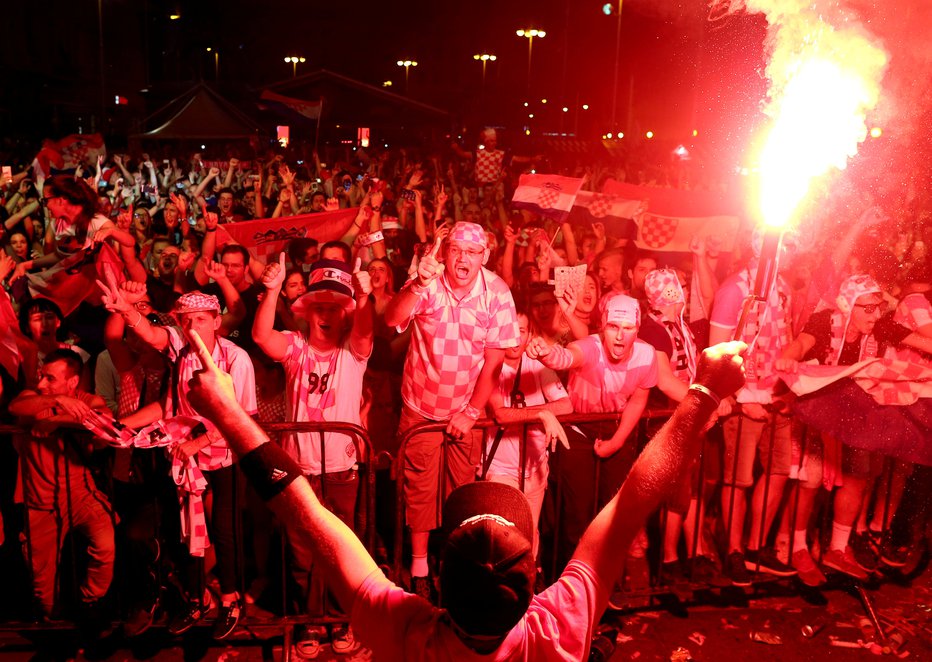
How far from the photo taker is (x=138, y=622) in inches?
202

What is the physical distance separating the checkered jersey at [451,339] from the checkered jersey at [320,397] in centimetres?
46

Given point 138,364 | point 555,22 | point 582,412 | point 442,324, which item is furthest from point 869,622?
point 555,22

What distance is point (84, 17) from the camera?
48.8 meters

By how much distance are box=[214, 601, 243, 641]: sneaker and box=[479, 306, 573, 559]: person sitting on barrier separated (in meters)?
1.86

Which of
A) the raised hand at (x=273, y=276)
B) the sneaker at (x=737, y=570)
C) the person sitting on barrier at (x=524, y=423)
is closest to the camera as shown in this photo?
the person sitting on barrier at (x=524, y=423)

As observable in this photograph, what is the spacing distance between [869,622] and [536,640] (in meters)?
4.27

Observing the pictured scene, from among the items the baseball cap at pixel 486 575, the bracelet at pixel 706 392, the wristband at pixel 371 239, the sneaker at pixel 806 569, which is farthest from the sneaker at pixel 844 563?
the wristband at pixel 371 239

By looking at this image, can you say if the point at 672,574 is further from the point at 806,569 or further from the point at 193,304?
the point at 193,304

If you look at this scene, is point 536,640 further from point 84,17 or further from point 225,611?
point 84,17

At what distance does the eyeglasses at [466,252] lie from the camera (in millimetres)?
5617

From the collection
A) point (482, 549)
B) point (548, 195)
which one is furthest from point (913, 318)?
point (482, 549)

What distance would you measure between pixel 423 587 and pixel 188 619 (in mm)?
1544

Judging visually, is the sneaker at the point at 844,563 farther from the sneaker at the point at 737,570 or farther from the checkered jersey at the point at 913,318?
the checkered jersey at the point at 913,318

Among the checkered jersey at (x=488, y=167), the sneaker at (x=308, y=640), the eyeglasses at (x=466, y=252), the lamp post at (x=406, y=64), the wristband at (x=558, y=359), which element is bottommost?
the sneaker at (x=308, y=640)
